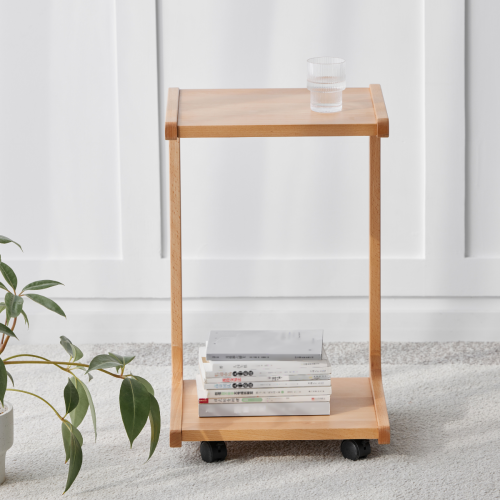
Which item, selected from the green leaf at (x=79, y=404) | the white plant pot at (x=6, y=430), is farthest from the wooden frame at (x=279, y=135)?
the white plant pot at (x=6, y=430)

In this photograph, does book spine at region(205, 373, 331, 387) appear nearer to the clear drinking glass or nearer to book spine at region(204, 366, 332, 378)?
book spine at region(204, 366, 332, 378)

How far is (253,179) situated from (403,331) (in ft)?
2.42

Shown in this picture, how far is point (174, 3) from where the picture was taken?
245 cm

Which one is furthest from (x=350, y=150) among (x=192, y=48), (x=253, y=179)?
(x=192, y=48)

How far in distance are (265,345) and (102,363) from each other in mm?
499

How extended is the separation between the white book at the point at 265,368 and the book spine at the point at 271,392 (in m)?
0.04

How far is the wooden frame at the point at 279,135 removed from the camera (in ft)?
5.43

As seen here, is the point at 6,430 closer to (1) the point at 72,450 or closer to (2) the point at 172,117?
(1) the point at 72,450

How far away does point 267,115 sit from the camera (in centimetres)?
173

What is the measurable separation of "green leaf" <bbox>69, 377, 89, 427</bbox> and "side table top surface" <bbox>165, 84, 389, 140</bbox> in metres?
0.55

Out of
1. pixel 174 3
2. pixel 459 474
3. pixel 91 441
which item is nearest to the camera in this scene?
pixel 459 474

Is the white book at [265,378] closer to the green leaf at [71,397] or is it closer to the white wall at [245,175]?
the green leaf at [71,397]

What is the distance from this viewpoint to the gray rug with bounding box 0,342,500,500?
1.66 metres

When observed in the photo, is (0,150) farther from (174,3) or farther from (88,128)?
(174,3)
